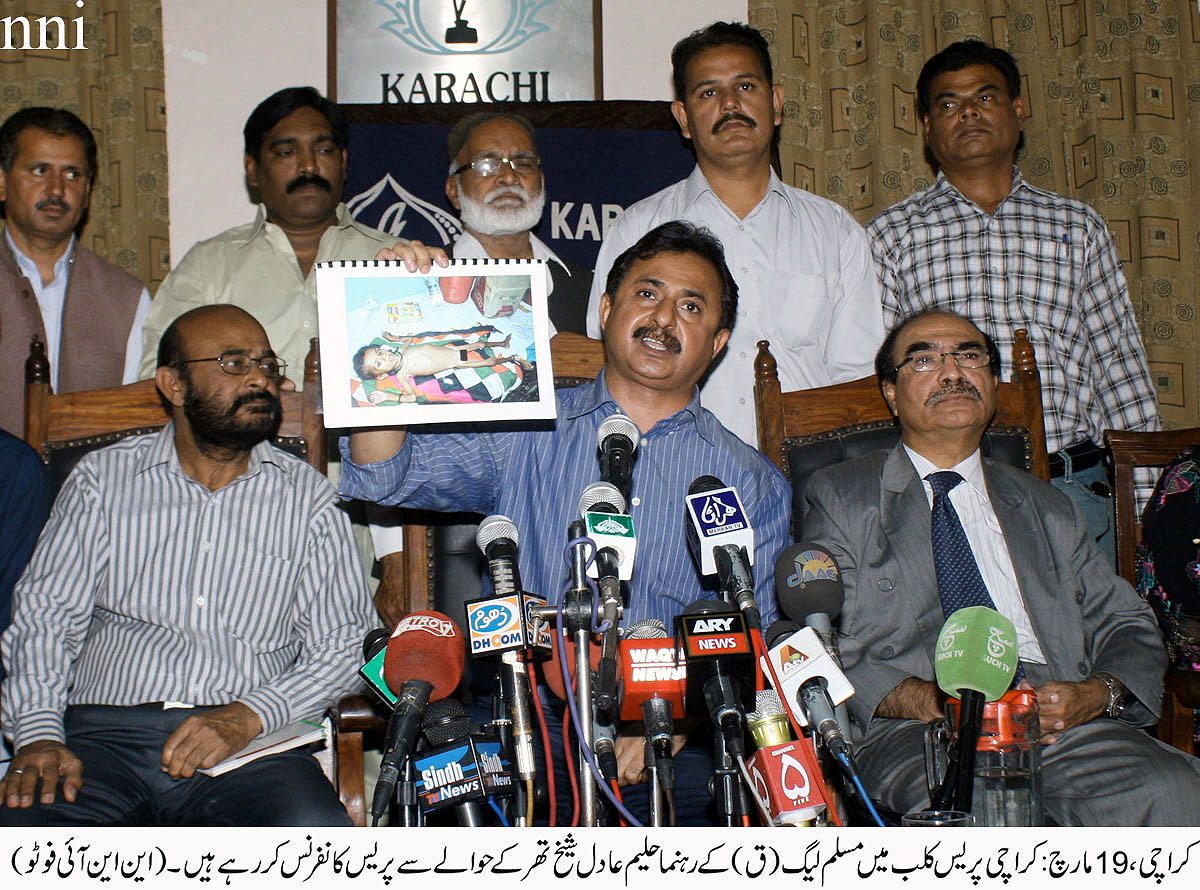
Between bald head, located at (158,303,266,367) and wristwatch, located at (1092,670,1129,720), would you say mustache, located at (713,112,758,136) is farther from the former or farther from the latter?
wristwatch, located at (1092,670,1129,720)

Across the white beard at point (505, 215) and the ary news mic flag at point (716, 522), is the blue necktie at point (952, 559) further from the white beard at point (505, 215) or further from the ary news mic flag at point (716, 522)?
the white beard at point (505, 215)

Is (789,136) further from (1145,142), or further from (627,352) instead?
(627,352)

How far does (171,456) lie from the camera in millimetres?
2969

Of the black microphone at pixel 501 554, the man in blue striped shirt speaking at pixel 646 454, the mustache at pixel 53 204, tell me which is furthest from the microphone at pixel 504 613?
the mustache at pixel 53 204

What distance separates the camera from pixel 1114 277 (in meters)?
4.07

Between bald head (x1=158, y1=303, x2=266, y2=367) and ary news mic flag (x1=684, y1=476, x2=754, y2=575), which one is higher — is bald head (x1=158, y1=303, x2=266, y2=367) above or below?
above

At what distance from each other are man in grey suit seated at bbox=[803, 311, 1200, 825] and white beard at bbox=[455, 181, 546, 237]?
1391 mm

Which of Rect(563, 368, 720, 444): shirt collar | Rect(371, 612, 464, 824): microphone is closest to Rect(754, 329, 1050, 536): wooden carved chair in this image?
Rect(563, 368, 720, 444): shirt collar

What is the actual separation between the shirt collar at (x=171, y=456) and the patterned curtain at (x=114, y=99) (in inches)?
72.7

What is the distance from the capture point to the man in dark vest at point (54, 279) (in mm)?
3803

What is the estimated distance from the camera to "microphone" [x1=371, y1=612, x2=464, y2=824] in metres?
1.71

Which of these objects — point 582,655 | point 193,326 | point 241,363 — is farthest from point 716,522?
point 193,326

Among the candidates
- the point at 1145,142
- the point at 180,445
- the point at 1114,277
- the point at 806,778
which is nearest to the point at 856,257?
the point at 1114,277

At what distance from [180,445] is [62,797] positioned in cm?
94
